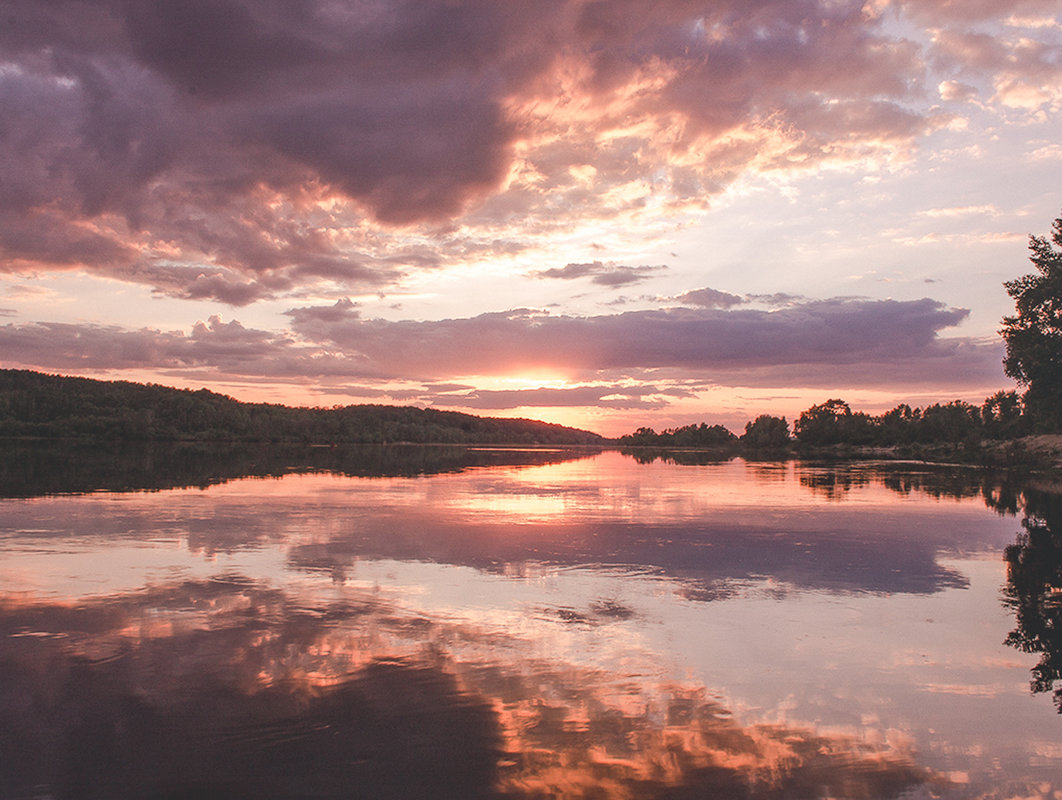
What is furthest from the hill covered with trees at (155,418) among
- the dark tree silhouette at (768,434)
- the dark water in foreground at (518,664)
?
the dark water in foreground at (518,664)

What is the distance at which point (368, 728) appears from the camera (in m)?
6.39

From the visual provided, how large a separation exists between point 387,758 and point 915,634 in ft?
26.6

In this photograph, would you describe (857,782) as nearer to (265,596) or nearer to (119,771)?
(119,771)

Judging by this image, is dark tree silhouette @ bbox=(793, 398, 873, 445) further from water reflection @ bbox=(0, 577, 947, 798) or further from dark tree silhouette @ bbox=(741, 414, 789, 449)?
water reflection @ bbox=(0, 577, 947, 798)

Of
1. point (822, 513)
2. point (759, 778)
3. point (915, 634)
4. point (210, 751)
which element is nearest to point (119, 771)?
point (210, 751)

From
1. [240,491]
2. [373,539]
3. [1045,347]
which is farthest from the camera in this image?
[1045,347]

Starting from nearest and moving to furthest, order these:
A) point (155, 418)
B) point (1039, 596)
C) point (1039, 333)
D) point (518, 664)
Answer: point (518, 664) → point (1039, 596) → point (1039, 333) → point (155, 418)

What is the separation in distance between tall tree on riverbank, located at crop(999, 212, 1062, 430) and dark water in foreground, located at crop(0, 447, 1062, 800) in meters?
47.0

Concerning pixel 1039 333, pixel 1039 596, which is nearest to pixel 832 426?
pixel 1039 333

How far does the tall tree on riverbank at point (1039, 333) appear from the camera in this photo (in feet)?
180

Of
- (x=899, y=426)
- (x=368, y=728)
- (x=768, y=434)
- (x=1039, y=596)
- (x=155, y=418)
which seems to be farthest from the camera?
(x=768, y=434)

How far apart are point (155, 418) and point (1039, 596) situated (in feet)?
541

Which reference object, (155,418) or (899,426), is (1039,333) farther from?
(155,418)

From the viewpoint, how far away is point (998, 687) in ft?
26.2
